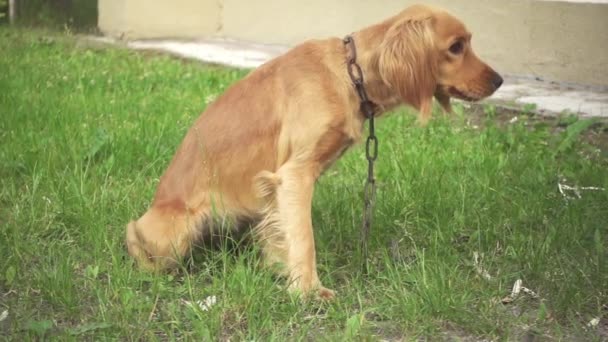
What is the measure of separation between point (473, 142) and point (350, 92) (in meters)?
2.11

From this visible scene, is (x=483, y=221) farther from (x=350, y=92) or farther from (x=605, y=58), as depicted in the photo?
(x=605, y=58)

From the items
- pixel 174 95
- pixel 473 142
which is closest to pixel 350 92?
pixel 473 142

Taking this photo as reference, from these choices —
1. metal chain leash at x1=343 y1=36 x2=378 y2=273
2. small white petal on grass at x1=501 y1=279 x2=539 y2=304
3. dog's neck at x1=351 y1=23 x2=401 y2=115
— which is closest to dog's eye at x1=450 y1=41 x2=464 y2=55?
dog's neck at x1=351 y1=23 x2=401 y2=115

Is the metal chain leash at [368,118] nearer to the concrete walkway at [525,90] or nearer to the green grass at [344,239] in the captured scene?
the green grass at [344,239]

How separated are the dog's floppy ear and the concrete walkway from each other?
264 centimetres

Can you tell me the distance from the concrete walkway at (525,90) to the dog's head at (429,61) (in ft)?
8.10

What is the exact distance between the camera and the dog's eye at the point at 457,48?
3.69m

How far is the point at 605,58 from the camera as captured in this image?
669 centimetres

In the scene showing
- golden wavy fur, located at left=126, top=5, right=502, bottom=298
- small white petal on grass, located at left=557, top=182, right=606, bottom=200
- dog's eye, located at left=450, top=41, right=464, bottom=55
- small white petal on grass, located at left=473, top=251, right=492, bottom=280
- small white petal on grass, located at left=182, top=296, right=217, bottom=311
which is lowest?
small white petal on grass, located at left=182, top=296, right=217, bottom=311

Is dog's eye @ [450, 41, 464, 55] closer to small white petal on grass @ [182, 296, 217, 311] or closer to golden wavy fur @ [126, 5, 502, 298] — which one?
golden wavy fur @ [126, 5, 502, 298]

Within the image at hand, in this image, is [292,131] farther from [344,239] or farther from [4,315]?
[4,315]

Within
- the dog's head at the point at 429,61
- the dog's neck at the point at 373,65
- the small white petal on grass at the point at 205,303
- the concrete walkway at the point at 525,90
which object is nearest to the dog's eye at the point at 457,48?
the dog's head at the point at 429,61

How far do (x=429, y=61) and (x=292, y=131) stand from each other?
585mm

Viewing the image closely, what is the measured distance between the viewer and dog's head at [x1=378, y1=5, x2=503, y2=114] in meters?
3.58
